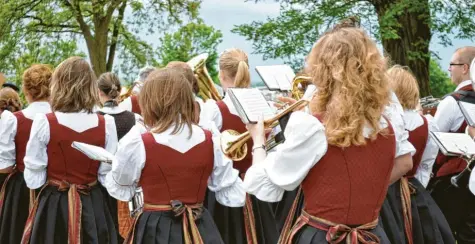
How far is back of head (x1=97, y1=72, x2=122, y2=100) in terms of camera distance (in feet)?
20.2

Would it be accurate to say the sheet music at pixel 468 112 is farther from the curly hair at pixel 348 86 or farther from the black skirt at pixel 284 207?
the curly hair at pixel 348 86

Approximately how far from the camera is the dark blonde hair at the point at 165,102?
3869 millimetres

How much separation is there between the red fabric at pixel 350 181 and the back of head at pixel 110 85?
3238 millimetres

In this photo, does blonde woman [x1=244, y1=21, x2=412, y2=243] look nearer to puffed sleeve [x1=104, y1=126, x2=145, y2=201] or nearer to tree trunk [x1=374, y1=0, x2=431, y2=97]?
puffed sleeve [x1=104, y1=126, x2=145, y2=201]

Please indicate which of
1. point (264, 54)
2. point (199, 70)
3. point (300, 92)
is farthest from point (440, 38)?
point (300, 92)

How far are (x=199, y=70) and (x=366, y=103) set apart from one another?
3.27 metres

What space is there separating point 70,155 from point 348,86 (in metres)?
2.18

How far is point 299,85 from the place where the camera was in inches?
202

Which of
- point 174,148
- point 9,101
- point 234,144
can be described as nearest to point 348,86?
point 234,144

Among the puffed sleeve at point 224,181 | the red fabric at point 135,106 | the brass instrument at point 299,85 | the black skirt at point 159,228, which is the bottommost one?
the red fabric at point 135,106

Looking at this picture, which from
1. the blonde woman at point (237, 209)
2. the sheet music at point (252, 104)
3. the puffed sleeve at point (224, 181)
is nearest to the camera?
the sheet music at point (252, 104)

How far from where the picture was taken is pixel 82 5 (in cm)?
2261

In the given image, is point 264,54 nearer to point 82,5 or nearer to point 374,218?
point 374,218

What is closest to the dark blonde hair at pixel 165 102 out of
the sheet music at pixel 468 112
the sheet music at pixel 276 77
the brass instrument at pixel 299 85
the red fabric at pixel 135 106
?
the brass instrument at pixel 299 85
